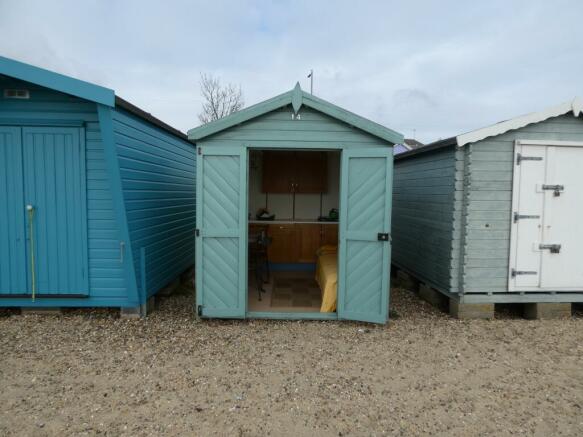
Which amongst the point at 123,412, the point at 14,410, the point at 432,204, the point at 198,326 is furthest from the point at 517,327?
the point at 14,410

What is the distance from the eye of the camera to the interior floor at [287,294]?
4.81 metres

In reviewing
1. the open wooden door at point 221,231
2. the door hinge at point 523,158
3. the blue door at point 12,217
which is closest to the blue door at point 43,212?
the blue door at point 12,217

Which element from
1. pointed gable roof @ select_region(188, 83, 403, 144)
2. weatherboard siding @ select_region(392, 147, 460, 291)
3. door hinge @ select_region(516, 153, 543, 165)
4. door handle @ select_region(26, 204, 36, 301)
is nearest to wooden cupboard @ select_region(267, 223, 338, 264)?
weatherboard siding @ select_region(392, 147, 460, 291)

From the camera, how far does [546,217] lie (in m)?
4.52

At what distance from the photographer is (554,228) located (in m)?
4.54

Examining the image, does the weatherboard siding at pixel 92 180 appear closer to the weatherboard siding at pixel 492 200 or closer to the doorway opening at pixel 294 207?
the doorway opening at pixel 294 207

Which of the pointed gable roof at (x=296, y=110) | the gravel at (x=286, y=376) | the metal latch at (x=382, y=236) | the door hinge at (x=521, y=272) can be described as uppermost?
the pointed gable roof at (x=296, y=110)

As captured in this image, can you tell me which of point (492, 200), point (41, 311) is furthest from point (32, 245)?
point (492, 200)

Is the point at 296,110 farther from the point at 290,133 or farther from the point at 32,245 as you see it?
the point at 32,245

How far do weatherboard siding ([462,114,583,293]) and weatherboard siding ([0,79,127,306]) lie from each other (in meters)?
4.36

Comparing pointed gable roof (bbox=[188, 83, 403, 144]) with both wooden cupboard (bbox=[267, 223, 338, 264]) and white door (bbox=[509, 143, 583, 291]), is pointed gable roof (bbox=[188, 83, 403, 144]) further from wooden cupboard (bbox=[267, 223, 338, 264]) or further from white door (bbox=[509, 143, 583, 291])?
wooden cupboard (bbox=[267, 223, 338, 264])

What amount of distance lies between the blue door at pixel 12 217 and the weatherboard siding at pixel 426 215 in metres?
5.28

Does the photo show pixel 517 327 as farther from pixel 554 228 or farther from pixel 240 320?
pixel 240 320

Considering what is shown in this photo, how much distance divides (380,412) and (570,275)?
140 inches
